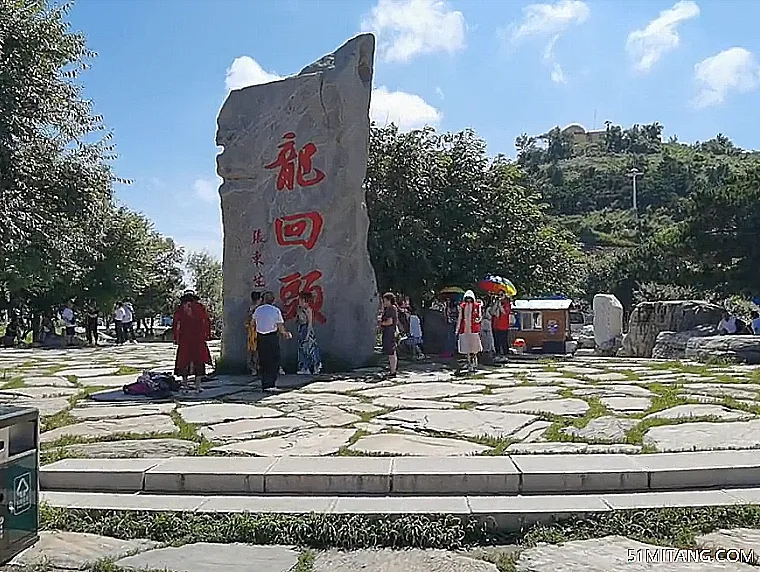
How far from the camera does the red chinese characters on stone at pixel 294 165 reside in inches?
491

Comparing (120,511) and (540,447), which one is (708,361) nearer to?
(540,447)

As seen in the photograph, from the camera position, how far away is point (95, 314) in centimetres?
2798

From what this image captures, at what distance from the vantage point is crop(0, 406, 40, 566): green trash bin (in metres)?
3.51

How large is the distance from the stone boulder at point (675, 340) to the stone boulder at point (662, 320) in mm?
463

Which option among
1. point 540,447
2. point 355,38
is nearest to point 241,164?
point 355,38

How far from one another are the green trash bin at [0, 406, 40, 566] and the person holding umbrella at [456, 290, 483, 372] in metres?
9.40

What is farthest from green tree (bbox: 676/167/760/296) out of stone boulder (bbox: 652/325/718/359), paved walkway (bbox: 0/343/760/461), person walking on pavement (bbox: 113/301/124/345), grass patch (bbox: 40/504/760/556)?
grass patch (bbox: 40/504/760/556)

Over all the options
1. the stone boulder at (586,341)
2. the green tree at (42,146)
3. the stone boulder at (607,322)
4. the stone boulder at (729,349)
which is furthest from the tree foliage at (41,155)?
the stone boulder at (586,341)

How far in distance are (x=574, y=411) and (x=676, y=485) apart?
2.63 metres

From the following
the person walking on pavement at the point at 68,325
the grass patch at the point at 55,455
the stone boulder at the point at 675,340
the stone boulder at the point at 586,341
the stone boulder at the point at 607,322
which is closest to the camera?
the grass patch at the point at 55,455

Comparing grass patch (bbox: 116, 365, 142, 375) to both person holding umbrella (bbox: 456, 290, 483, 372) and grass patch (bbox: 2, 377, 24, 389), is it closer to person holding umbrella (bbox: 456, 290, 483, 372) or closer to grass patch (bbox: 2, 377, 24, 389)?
grass patch (bbox: 2, 377, 24, 389)

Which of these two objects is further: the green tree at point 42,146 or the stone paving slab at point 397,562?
the green tree at point 42,146

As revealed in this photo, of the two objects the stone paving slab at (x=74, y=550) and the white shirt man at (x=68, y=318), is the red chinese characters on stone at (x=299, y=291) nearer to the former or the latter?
the stone paving slab at (x=74, y=550)

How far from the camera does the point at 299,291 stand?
40.6 ft
